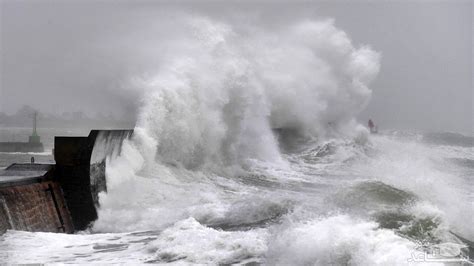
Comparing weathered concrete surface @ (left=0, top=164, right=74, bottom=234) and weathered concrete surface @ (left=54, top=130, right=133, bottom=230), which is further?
weathered concrete surface @ (left=54, top=130, right=133, bottom=230)

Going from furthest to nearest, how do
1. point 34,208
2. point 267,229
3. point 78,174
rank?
point 78,174, point 34,208, point 267,229

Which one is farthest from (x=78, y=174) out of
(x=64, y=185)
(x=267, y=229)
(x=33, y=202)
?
(x=267, y=229)

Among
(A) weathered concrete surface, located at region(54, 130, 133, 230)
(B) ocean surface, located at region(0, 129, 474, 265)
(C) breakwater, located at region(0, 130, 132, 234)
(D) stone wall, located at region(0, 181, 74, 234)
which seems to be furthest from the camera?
(A) weathered concrete surface, located at region(54, 130, 133, 230)

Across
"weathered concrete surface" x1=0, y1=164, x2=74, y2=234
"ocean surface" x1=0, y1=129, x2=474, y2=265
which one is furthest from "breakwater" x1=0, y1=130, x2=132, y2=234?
"ocean surface" x1=0, y1=129, x2=474, y2=265

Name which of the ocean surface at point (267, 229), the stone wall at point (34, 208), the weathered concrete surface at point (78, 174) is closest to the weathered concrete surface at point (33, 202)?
the stone wall at point (34, 208)

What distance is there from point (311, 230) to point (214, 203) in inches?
171

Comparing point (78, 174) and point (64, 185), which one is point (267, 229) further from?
point (64, 185)

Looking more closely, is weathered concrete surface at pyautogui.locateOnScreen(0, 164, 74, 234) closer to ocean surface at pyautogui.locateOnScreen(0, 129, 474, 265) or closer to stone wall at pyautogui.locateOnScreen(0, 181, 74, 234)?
stone wall at pyautogui.locateOnScreen(0, 181, 74, 234)

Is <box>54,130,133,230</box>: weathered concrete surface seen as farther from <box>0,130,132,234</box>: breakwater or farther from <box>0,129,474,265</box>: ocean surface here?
<box>0,129,474,265</box>: ocean surface

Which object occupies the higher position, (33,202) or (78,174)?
(78,174)

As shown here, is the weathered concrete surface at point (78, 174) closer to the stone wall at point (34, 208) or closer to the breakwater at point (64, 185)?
the breakwater at point (64, 185)

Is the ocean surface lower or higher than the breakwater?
lower

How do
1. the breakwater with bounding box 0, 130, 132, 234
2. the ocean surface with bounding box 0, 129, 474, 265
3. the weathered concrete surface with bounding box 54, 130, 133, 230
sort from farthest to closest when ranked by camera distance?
1. the weathered concrete surface with bounding box 54, 130, 133, 230
2. the breakwater with bounding box 0, 130, 132, 234
3. the ocean surface with bounding box 0, 129, 474, 265

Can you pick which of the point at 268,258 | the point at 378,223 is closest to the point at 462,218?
the point at 378,223
